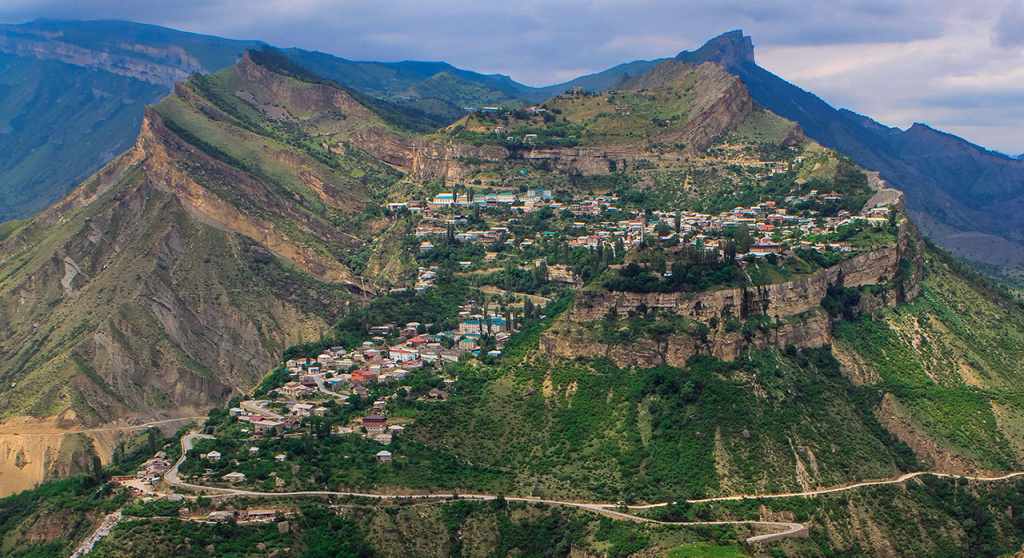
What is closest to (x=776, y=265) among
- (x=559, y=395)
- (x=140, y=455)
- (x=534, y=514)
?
(x=559, y=395)

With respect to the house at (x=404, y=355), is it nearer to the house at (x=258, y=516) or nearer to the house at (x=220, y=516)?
the house at (x=258, y=516)

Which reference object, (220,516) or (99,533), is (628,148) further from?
(99,533)

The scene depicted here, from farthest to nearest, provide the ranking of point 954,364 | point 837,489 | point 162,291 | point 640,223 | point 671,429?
point 162,291 < point 640,223 < point 954,364 < point 671,429 < point 837,489

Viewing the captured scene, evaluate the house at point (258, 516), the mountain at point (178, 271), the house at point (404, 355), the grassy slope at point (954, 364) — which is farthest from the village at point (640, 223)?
the house at point (258, 516)

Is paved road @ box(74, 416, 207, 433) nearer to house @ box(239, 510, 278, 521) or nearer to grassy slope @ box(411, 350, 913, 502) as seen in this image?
grassy slope @ box(411, 350, 913, 502)

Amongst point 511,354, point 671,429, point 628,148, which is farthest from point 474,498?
Result: point 628,148

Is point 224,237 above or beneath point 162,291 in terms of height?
above

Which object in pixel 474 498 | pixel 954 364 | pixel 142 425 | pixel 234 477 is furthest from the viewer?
pixel 142 425

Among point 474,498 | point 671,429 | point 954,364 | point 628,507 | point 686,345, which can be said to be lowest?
point 474,498
